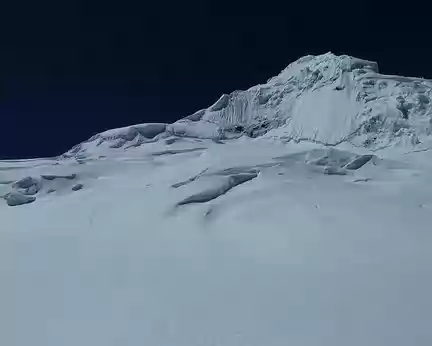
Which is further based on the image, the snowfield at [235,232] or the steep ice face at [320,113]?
the steep ice face at [320,113]

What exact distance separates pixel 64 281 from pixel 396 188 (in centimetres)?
1734

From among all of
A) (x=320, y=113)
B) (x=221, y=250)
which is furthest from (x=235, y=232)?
(x=320, y=113)

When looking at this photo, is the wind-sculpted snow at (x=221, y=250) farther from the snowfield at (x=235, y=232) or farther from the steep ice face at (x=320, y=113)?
the steep ice face at (x=320, y=113)

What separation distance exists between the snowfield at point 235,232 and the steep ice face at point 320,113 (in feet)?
0.52

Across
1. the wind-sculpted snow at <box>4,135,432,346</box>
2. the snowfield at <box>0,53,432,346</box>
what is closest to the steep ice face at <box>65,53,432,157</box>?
the snowfield at <box>0,53,432,346</box>

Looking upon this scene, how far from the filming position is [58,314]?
42.0 feet

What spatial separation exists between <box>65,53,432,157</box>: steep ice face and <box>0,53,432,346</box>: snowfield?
16 centimetres

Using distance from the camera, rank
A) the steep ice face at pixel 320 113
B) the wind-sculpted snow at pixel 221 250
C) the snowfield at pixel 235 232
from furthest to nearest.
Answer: the steep ice face at pixel 320 113
the snowfield at pixel 235 232
the wind-sculpted snow at pixel 221 250

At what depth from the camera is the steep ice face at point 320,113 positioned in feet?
126

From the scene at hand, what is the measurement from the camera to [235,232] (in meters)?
20.8

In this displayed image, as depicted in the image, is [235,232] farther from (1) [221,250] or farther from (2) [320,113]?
(2) [320,113]

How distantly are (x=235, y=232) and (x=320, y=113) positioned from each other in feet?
76.9

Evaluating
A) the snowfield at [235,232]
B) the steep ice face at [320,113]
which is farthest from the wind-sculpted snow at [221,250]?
the steep ice face at [320,113]

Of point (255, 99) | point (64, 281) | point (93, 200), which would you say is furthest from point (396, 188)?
point (255, 99)
